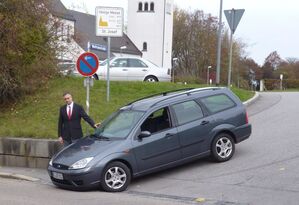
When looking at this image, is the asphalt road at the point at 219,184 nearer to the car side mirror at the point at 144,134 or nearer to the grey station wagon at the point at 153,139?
the grey station wagon at the point at 153,139

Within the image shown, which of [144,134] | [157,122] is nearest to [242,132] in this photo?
[157,122]

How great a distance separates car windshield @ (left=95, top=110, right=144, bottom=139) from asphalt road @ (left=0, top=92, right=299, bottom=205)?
110 centimetres

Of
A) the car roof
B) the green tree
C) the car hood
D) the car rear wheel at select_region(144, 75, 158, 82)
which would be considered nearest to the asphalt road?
the car hood

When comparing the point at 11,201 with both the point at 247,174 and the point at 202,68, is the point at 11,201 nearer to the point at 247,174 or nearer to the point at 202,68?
the point at 247,174

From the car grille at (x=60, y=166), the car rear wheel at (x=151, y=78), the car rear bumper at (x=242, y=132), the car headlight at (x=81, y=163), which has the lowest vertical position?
the car grille at (x=60, y=166)

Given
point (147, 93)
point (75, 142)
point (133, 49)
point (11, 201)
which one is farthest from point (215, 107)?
point (133, 49)

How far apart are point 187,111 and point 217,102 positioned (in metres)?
0.89

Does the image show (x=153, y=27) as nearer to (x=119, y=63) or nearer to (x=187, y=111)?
(x=119, y=63)

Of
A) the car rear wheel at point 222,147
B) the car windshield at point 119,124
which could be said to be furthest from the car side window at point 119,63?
the car rear wheel at point 222,147

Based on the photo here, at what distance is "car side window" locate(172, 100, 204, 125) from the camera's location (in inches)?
438

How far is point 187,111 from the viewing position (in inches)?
444

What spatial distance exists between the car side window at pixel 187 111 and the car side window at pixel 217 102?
0.26 meters

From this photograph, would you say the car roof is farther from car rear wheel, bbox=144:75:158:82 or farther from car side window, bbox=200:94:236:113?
car rear wheel, bbox=144:75:158:82

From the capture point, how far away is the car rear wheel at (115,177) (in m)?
9.97
